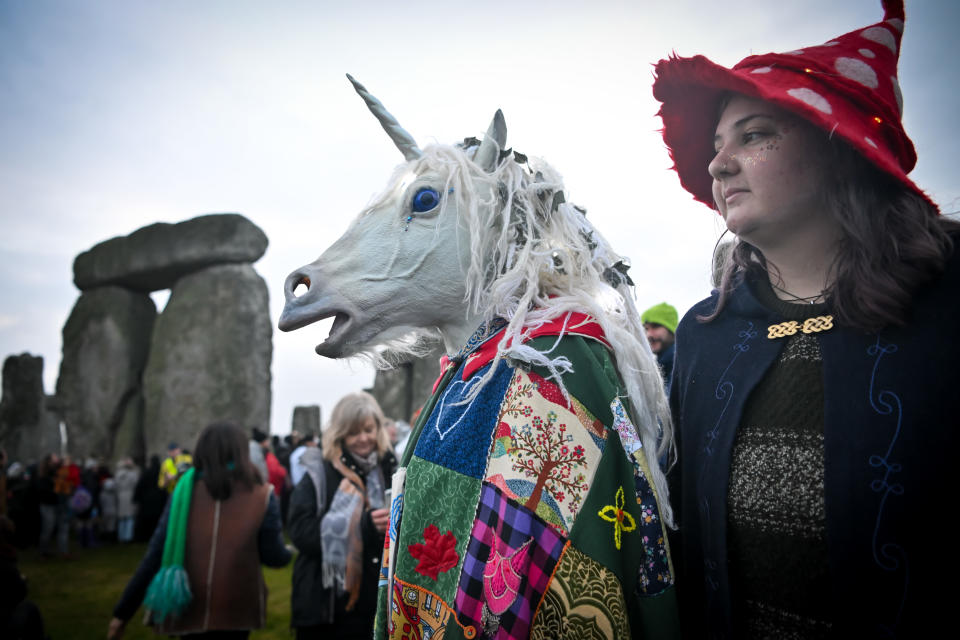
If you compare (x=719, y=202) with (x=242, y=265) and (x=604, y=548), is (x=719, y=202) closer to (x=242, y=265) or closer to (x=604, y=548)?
(x=604, y=548)

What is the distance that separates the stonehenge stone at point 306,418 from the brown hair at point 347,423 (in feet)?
34.7

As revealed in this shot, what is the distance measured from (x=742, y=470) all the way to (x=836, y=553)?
0.75 feet

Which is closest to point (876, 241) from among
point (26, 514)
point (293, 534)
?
point (293, 534)

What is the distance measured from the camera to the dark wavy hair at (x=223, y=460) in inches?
111

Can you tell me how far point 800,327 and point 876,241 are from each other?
216 mm

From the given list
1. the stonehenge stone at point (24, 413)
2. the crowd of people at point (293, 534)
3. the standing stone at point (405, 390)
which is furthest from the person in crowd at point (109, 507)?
the crowd of people at point (293, 534)

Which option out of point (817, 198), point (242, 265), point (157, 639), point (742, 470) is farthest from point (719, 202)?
point (242, 265)

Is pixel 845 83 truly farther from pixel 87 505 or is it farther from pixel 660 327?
pixel 87 505

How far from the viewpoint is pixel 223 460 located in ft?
9.40

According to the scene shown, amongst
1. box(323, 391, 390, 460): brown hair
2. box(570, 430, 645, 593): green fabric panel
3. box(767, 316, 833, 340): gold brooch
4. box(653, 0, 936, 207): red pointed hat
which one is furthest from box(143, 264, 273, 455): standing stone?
box(653, 0, 936, 207): red pointed hat

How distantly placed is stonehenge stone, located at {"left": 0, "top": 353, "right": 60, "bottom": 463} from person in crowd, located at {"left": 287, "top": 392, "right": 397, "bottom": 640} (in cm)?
1355

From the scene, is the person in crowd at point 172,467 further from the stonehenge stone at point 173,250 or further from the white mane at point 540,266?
the white mane at point 540,266

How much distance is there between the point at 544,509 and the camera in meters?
1.13

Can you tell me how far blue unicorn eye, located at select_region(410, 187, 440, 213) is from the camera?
149 centimetres
